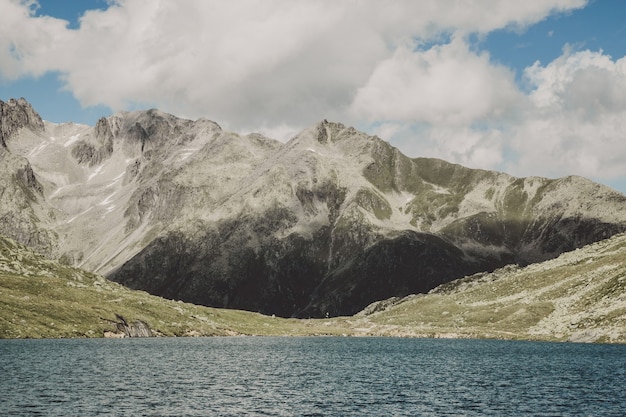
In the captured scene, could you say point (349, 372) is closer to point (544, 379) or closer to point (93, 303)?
point (544, 379)

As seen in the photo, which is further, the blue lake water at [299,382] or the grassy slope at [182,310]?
the grassy slope at [182,310]

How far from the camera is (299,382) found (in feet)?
252

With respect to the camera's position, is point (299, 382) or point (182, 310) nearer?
point (299, 382)

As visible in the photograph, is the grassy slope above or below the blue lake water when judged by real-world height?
A: above

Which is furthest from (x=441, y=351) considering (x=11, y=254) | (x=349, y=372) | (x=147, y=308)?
(x=11, y=254)

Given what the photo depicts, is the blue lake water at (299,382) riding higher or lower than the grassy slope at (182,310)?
lower

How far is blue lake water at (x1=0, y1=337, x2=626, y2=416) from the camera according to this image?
56.9m

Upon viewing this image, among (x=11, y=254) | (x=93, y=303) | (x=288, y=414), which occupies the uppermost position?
(x=11, y=254)

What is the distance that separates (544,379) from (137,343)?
3473 inches

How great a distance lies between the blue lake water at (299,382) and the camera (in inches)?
2242

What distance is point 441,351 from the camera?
129375mm

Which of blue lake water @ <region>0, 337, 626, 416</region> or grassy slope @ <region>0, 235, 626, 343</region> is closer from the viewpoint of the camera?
blue lake water @ <region>0, 337, 626, 416</region>

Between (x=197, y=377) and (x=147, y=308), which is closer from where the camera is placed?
(x=197, y=377)

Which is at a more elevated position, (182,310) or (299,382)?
(182,310)
